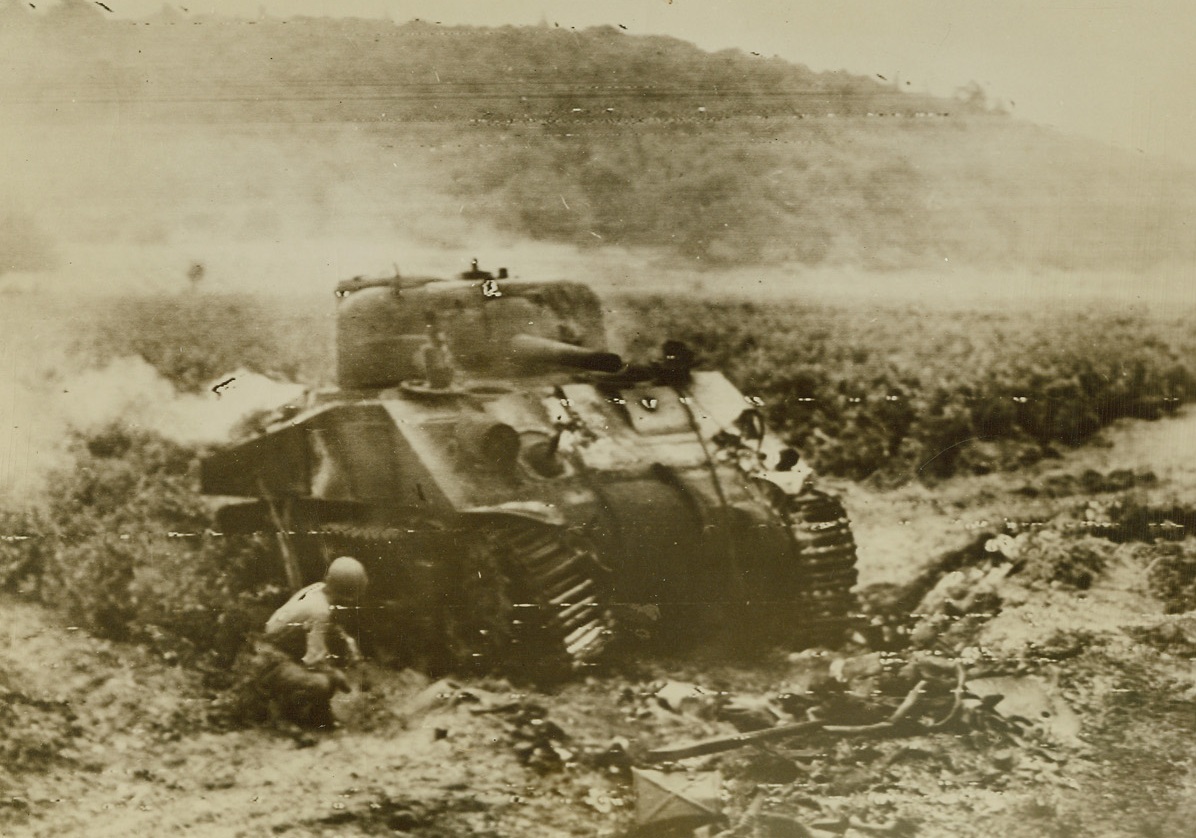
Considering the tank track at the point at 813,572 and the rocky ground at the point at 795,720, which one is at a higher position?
the tank track at the point at 813,572

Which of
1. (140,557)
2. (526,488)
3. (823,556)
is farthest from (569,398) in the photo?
(140,557)

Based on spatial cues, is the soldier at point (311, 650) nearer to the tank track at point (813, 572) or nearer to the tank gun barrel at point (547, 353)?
the tank gun barrel at point (547, 353)

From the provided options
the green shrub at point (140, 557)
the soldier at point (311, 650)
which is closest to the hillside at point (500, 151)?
the green shrub at point (140, 557)

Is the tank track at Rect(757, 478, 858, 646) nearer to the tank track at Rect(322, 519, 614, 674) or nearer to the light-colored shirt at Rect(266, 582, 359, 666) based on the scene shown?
the tank track at Rect(322, 519, 614, 674)

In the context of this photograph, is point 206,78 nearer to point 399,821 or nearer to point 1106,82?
point 399,821

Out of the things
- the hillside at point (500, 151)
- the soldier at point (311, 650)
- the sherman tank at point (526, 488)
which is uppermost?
the hillside at point (500, 151)

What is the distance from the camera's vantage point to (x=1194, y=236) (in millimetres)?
3201

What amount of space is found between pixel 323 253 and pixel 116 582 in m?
1.16

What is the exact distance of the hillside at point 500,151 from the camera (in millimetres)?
3141

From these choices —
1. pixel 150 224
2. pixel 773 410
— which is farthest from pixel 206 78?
pixel 773 410

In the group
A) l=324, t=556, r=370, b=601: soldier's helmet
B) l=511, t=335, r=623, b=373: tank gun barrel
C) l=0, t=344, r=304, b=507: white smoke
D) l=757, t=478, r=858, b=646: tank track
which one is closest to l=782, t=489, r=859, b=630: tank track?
l=757, t=478, r=858, b=646: tank track

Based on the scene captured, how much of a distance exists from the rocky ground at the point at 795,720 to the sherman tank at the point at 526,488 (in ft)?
0.51

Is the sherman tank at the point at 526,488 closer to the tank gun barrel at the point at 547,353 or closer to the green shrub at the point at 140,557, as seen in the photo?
the tank gun barrel at the point at 547,353

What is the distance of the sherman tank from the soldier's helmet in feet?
0.11
